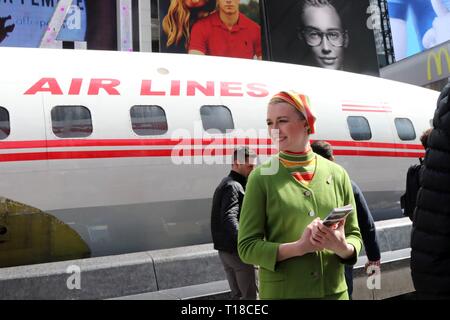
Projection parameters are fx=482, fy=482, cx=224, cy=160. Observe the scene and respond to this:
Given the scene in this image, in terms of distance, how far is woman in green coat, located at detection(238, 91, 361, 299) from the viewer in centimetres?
236

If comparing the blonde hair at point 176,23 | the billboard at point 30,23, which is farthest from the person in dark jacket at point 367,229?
the blonde hair at point 176,23

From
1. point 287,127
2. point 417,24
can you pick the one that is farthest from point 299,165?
point 417,24

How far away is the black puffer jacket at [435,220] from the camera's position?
1.77 metres

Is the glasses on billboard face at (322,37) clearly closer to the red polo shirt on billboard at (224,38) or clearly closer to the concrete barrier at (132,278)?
the red polo shirt on billboard at (224,38)

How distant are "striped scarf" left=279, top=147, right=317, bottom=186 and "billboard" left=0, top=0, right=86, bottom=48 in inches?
992

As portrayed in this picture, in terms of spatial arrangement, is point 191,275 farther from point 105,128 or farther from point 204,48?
point 204,48

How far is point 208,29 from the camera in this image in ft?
97.3

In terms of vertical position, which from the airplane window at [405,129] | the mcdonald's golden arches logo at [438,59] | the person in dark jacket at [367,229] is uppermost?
the mcdonald's golden arches logo at [438,59]

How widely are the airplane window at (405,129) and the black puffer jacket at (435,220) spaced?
9.54m

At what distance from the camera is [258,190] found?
243 cm

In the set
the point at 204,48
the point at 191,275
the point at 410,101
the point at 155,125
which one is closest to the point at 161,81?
the point at 155,125

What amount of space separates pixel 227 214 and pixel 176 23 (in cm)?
2614

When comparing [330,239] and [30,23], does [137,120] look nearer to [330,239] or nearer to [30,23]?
[330,239]
